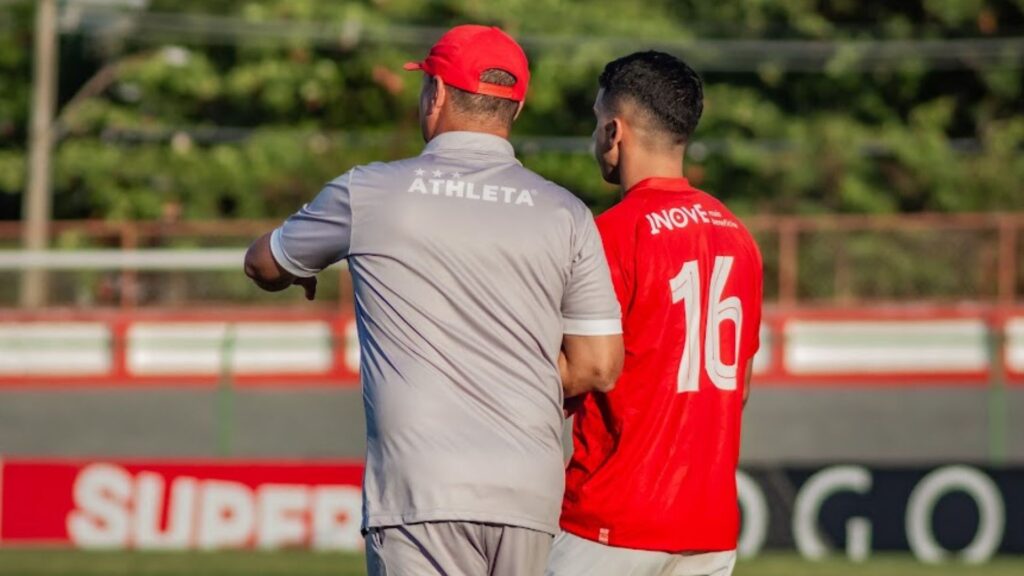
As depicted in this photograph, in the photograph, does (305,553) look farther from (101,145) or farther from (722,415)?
(101,145)

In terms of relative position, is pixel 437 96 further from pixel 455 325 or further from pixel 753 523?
pixel 753 523

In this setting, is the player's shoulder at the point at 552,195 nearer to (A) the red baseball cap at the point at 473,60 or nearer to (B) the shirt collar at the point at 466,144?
(B) the shirt collar at the point at 466,144

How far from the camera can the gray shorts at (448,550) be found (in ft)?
12.9

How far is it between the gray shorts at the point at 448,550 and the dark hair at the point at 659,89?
3.49 ft

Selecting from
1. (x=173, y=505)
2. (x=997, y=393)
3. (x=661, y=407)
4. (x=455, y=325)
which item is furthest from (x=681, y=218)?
(x=997, y=393)

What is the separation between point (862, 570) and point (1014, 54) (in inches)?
838

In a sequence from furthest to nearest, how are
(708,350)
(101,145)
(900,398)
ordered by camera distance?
(101,145), (900,398), (708,350)

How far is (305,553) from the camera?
12.1m

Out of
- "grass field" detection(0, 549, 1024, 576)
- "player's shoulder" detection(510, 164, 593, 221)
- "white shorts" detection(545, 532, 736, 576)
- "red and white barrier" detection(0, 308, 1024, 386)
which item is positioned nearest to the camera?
"player's shoulder" detection(510, 164, 593, 221)

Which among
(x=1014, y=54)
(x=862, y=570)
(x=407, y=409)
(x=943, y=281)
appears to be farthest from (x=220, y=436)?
(x=1014, y=54)

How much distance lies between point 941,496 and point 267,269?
8.36 m

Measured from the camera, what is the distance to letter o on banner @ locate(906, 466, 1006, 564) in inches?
461

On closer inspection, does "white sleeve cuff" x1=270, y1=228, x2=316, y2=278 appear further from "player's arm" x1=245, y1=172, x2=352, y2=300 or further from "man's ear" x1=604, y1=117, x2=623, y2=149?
"man's ear" x1=604, y1=117, x2=623, y2=149

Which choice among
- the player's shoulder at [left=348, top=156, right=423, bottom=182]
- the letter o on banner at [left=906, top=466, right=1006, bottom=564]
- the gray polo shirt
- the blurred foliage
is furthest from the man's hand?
the blurred foliage
